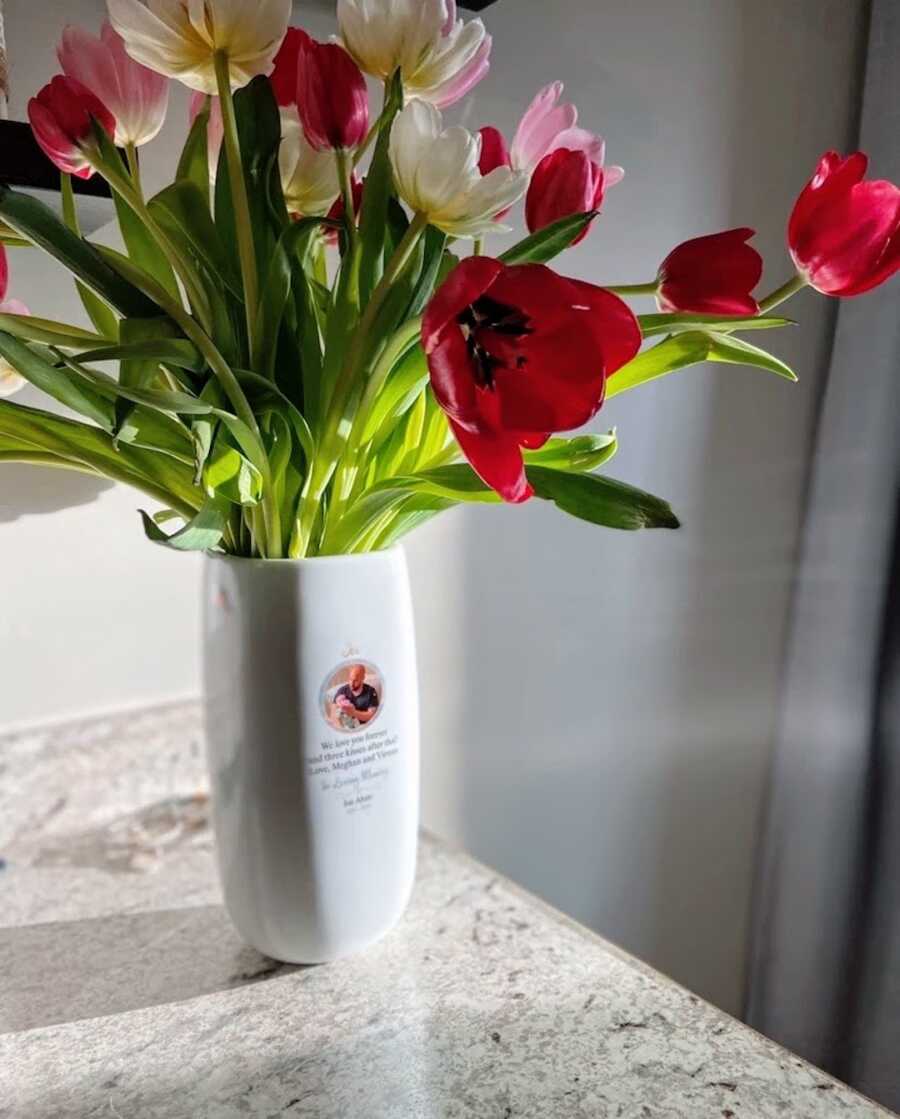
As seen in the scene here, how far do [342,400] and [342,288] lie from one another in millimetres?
72

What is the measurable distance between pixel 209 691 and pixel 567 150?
1.38ft

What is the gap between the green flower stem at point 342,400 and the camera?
0.55m

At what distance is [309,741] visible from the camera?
635mm

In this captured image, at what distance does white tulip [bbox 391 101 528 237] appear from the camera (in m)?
0.50

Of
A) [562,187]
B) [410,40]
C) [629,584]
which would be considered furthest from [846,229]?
[629,584]

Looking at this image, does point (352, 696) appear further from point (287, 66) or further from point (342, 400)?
point (287, 66)

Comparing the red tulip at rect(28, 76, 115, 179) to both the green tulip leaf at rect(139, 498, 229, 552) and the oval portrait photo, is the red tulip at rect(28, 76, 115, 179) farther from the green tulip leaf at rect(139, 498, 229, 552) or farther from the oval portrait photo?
the oval portrait photo

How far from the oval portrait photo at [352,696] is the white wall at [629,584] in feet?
1.14

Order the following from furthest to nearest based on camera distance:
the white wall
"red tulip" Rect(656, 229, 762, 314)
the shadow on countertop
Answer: the white wall
the shadow on countertop
"red tulip" Rect(656, 229, 762, 314)

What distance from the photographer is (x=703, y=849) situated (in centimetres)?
130

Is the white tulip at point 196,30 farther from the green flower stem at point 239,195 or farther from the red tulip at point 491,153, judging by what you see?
the red tulip at point 491,153

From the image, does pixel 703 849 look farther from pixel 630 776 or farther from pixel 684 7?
pixel 684 7

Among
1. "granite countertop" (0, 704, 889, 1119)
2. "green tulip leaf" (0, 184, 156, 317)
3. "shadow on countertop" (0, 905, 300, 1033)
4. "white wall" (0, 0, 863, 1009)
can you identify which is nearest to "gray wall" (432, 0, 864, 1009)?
"white wall" (0, 0, 863, 1009)

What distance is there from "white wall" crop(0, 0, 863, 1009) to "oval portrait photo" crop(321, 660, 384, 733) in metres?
0.35
